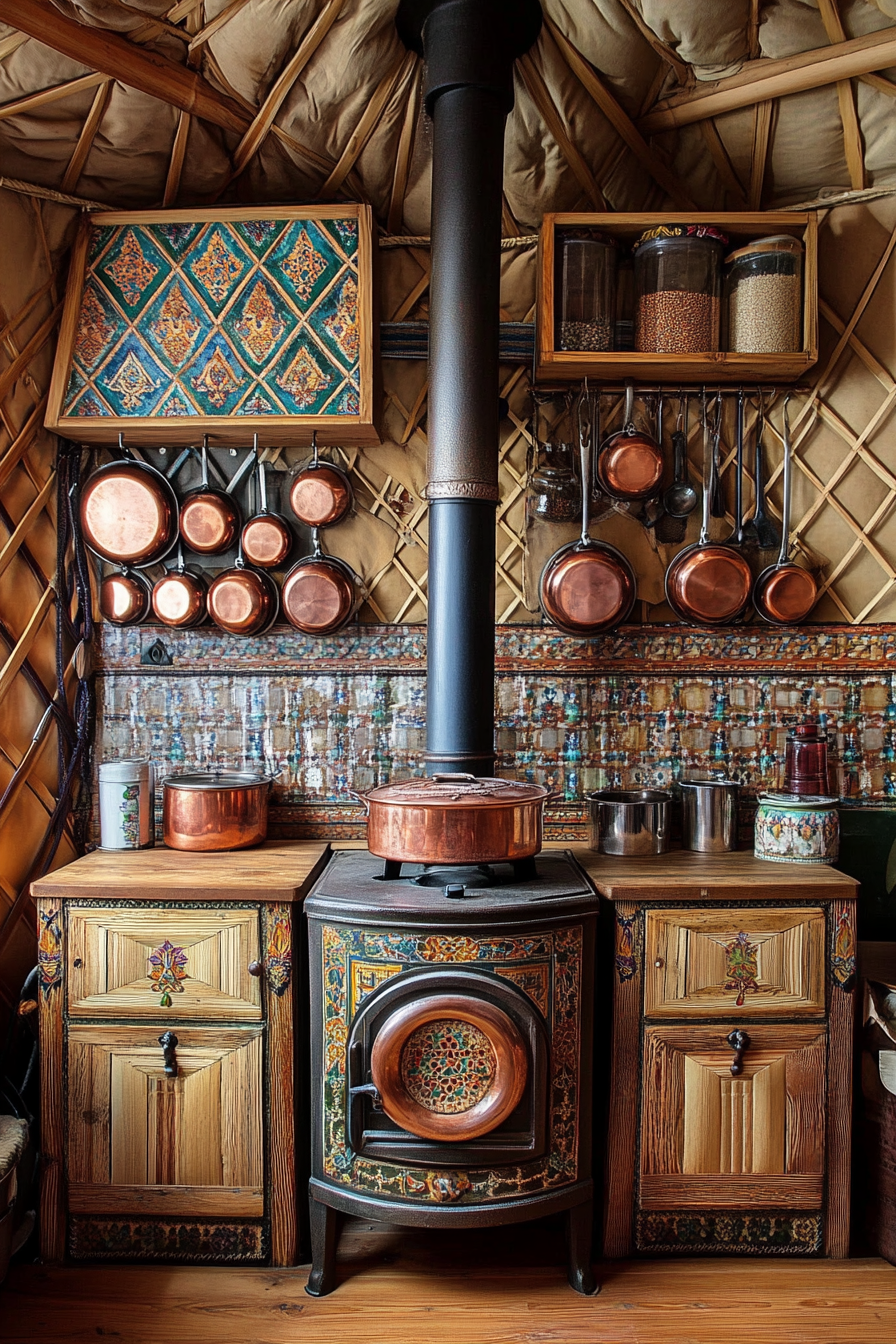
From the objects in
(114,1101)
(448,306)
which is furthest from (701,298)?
(114,1101)

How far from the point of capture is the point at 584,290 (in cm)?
232

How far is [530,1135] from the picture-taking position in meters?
1.84

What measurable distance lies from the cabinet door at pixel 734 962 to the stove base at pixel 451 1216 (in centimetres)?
44

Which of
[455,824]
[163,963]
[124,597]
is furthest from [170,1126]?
[124,597]

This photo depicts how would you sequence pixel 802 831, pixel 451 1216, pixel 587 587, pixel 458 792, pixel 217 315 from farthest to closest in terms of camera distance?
pixel 587 587
pixel 217 315
pixel 802 831
pixel 458 792
pixel 451 1216

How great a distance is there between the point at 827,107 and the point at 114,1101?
290cm

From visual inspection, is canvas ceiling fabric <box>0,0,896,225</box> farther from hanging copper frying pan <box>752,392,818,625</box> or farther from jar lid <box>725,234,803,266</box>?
hanging copper frying pan <box>752,392,818,625</box>

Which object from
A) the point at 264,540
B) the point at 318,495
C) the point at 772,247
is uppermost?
the point at 772,247

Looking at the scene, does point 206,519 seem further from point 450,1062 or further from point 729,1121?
point 729,1121

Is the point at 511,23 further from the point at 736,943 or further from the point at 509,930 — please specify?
the point at 736,943

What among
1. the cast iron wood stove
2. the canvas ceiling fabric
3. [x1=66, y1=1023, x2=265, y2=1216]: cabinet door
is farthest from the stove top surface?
the canvas ceiling fabric

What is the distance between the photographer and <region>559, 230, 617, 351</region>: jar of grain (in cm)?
231

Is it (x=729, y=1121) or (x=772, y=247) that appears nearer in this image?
(x=729, y=1121)

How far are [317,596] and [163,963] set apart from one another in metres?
1.02
